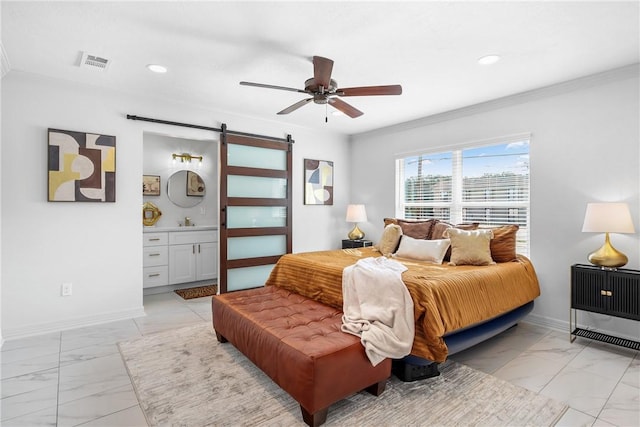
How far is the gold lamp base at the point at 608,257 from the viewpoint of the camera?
2816 millimetres

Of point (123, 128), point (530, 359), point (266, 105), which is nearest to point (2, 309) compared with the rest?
point (123, 128)

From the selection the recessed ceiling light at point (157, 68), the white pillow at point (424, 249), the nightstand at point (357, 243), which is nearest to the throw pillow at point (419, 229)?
the white pillow at point (424, 249)

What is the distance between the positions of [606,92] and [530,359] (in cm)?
258

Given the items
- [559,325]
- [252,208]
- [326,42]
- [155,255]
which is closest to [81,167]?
[155,255]

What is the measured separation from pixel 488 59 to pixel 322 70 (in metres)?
1.51

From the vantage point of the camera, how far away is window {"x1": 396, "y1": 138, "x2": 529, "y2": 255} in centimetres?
374

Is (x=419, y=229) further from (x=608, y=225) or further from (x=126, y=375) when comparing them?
(x=126, y=375)

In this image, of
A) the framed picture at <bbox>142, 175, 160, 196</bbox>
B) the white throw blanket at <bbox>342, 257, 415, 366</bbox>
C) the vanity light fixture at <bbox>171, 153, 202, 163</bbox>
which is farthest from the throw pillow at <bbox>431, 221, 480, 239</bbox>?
the framed picture at <bbox>142, 175, 160, 196</bbox>

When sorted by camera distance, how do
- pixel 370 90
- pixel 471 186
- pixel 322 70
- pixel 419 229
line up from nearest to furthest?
1. pixel 322 70
2. pixel 370 90
3. pixel 419 229
4. pixel 471 186

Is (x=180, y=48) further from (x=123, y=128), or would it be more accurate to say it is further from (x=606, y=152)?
(x=606, y=152)

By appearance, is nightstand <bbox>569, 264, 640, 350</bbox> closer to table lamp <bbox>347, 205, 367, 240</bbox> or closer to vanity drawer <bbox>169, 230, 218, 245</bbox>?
table lamp <bbox>347, 205, 367, 240</bbox>

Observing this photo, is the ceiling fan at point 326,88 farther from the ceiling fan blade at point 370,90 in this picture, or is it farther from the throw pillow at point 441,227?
the throw pillow at point 441,227

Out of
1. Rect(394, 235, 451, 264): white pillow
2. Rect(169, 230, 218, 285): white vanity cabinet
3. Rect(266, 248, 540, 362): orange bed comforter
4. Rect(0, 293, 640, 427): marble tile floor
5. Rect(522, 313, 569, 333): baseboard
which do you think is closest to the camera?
Rect(0, 293, 640, 427): marble tile floor

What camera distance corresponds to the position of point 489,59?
2822 mm
